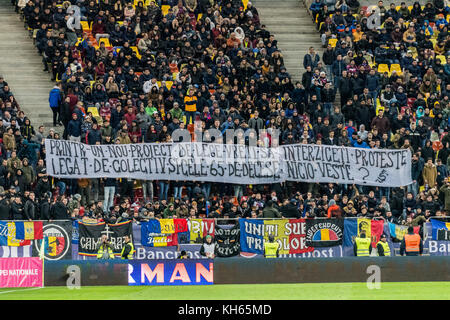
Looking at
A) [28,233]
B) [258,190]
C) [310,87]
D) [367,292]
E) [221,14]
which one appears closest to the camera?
[367,292]

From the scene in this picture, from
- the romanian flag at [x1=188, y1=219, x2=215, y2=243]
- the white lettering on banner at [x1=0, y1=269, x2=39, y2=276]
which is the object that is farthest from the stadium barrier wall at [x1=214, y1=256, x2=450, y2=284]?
the white lettering on banner at [x1=0, y1=269, x2=39, y2=276]

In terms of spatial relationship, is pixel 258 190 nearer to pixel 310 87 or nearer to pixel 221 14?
pixel 310 87

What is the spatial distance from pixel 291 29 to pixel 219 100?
9390 millimetres

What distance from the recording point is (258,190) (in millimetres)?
37125

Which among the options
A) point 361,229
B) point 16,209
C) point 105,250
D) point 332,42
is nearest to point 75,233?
point 105,250

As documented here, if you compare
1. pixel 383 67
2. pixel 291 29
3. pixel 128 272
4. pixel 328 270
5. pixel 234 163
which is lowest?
pixel 328 270

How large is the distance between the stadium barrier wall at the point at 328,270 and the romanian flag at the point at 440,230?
123 inches

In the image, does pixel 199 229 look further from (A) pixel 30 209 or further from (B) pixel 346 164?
(B) pixel 346 164

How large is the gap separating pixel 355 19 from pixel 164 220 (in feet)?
52.4

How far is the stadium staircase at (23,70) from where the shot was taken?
40.5 meters

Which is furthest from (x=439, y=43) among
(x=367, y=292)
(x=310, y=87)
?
(x=367, y=292)

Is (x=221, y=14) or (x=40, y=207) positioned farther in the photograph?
(x=221, y=14)

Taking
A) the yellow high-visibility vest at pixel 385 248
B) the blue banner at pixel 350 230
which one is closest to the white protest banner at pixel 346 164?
the blue banner at pixel 350 230

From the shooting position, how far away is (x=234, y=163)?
3675cm
